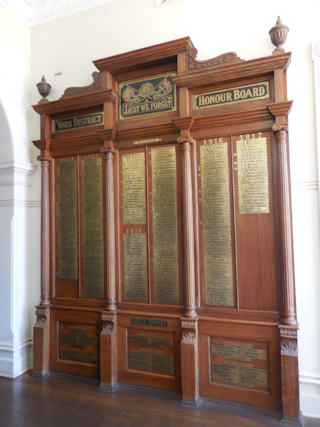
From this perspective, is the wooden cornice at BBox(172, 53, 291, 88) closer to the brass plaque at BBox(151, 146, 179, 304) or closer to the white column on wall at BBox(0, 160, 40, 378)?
the brass plaque at BBox(151, 146, 179, 304)

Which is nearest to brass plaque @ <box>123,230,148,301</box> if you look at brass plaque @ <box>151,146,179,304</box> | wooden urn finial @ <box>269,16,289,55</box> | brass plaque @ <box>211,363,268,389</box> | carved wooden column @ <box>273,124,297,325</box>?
brass plaque @ <box>151,146,179,304</box>

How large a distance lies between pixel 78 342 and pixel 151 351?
854mm

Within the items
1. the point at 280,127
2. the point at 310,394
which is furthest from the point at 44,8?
the point at 310,394

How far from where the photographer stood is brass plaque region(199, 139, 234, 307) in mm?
2906

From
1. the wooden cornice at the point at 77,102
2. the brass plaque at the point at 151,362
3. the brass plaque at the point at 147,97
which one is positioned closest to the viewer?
the brass plaque at the point at 151,362

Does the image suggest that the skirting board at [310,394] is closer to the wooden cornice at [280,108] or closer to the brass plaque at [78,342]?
the brass plaque at [78,342]

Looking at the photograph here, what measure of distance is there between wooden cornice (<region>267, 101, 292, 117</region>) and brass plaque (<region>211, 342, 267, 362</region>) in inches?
80.4

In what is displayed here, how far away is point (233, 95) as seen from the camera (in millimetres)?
2939

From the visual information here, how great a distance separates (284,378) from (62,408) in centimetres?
193

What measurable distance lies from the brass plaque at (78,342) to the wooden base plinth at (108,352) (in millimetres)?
191

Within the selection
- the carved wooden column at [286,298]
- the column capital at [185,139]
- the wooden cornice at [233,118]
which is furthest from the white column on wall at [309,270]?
the column capital at [185,139]

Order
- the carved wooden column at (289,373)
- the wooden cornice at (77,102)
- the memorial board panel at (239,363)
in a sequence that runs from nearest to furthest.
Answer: the carved wooden column at (289,373)
the memorial board panel at (239,363)
the wooden cornice at (77,102)

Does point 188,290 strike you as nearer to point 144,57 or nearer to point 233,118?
point 233,118

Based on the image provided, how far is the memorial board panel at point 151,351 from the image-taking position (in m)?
3.06
